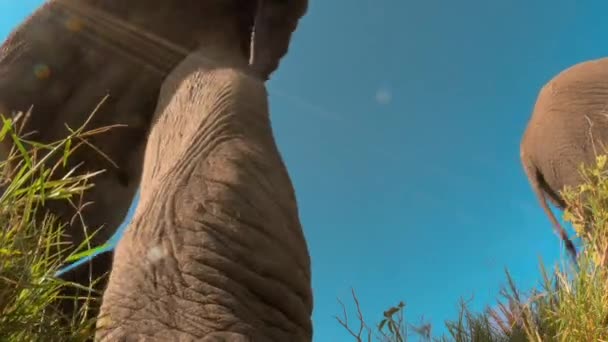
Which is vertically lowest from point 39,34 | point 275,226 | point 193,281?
point 193,281

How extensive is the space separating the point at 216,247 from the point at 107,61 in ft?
4.83

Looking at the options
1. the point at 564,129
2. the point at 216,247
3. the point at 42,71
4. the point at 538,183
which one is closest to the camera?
the point at 216,247

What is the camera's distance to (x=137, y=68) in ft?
7.84

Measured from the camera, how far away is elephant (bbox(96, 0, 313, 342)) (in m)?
1.10

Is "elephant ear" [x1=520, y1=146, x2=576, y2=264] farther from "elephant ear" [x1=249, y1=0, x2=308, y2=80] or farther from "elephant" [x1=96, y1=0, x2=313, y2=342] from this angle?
"elephant" [x1=96, y1=0, x2=313, y2=342]

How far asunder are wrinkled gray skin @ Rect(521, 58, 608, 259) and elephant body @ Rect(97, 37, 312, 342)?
8.40 feet

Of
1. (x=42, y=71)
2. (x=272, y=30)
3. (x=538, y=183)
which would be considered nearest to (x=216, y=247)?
(x=272, y=30)

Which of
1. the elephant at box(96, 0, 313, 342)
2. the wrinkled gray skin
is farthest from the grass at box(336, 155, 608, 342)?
the wrinkled gray skin

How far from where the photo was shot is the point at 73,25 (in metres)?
2.46

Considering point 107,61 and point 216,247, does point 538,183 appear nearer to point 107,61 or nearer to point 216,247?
point 107,61

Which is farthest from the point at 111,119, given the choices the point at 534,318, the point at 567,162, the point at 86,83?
the point at 567,162

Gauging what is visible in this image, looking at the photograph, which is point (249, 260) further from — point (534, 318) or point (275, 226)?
point (534, 318)

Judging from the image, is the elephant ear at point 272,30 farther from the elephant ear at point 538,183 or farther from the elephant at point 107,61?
the elephant ear at point 538,183

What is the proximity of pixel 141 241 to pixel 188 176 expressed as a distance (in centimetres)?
17
